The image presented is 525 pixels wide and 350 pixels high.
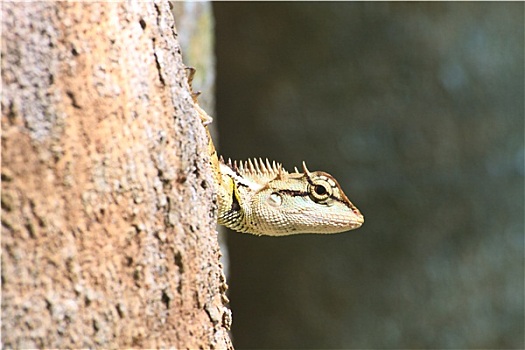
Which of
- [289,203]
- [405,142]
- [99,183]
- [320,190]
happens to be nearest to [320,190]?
[320,190]

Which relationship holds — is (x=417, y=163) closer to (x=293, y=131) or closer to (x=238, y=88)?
(x=293, y=131)

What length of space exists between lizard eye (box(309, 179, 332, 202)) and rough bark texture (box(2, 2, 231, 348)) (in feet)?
3.34

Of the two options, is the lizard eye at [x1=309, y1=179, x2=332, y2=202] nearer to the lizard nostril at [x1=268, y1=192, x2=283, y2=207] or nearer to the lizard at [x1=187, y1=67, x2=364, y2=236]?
the lizard at [x1=187, y1=67, x2=364, y2=236]

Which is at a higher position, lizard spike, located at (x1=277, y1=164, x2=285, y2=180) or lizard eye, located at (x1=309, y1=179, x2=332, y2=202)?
lizard spike, located at (x1=277, y1=164, x2=285, y2=180)

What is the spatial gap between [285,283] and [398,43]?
2271mm

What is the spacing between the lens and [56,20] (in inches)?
59.8

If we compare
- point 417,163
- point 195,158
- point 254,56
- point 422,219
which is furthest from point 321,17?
point 195,158

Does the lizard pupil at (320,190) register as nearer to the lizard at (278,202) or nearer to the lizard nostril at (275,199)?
the lizard at (278,202)

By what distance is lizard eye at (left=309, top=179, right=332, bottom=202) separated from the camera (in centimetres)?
280

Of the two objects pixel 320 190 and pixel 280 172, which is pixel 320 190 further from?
pixel 280 172

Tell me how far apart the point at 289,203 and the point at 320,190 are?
0.13m

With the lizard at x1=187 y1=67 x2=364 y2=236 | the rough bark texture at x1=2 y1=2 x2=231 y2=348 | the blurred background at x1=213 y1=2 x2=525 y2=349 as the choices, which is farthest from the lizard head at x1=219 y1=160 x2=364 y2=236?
the blurred background at x1=213 y1=2 x2=525 y2=349

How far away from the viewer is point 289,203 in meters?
2.75

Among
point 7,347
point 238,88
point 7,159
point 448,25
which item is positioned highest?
point 448,25
